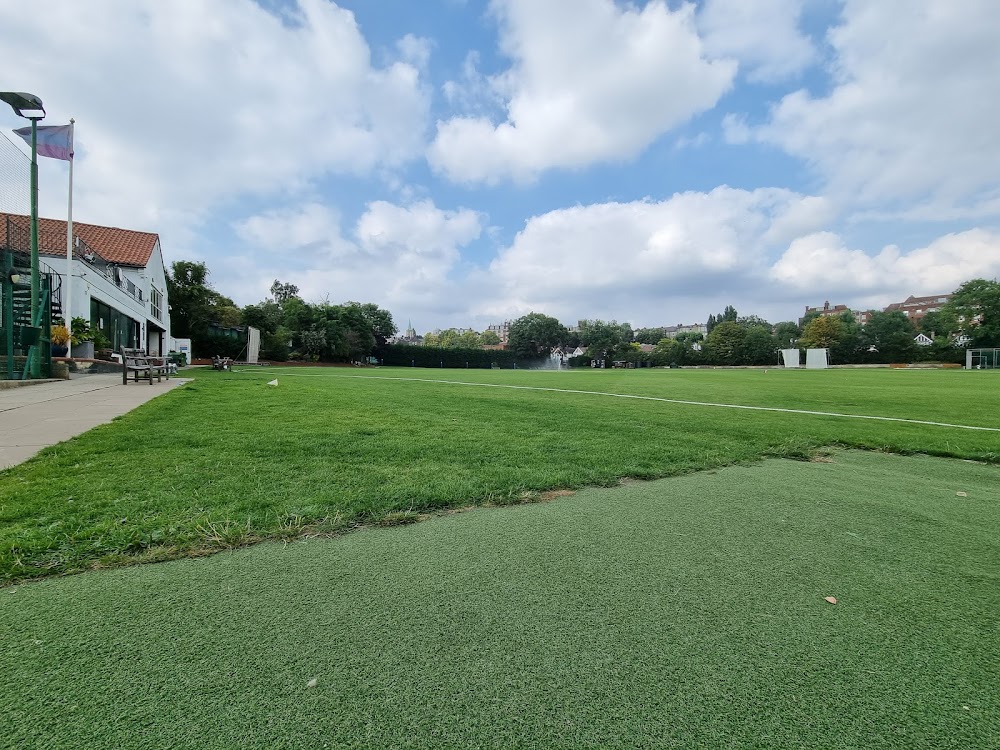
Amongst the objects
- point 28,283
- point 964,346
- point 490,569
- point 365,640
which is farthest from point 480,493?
point 964,346

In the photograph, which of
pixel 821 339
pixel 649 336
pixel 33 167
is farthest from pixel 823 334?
pixel 33 167

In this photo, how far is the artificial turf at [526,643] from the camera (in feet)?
4.38

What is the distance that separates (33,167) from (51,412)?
11186mm

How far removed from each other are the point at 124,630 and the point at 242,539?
83 cm

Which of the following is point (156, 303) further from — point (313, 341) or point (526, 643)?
point (526, 643)

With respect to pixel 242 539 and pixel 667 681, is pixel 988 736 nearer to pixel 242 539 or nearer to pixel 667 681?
pixel 667 681

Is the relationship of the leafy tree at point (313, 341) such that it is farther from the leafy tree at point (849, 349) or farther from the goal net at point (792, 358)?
the leafy tree at point (849, 349)

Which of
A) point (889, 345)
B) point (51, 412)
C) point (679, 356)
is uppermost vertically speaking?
point (889, 345)

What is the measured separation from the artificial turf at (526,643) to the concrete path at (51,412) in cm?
338

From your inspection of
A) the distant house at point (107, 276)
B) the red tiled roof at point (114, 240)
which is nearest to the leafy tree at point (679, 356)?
the distant house at point (107, 276)

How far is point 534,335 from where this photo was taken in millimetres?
81375

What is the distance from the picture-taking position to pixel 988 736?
1.31 metres

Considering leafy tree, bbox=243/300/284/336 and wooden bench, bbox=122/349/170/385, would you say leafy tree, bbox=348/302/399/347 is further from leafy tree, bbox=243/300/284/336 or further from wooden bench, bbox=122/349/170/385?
wooden bench, bbox=122/349/170/385

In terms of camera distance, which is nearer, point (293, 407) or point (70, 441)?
point (70, 441)
